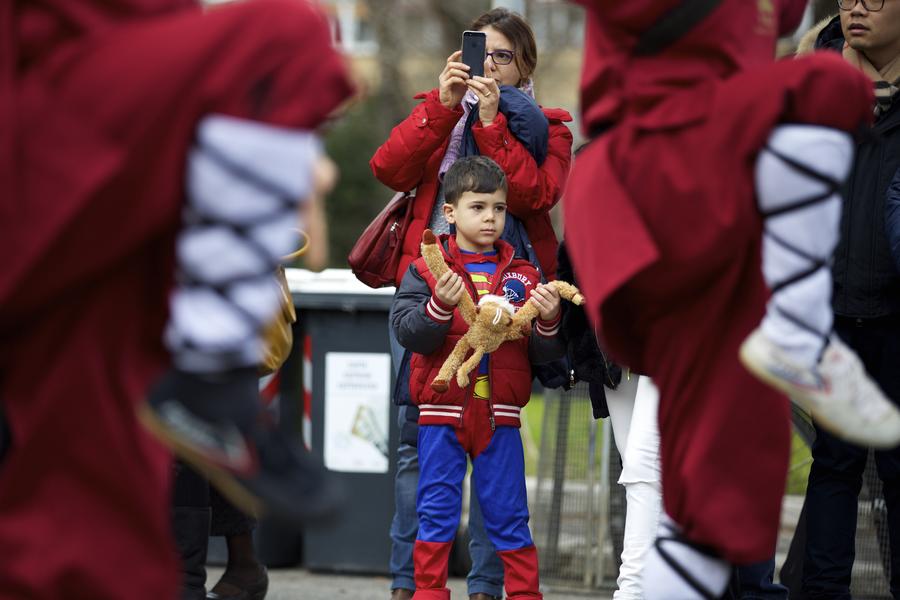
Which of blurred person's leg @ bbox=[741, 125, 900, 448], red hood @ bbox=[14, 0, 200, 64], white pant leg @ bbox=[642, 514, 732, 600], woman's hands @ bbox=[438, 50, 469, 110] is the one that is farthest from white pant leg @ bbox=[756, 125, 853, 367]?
woman's hands @ bbox=[438, 50, 469, 110]

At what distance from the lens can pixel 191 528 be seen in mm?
5438

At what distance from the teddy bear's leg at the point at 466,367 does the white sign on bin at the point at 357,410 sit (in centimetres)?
197

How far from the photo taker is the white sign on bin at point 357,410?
7.23 m

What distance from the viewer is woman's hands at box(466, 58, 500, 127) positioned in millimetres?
5520

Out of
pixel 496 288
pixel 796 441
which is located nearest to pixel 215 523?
→ pixel 496 288

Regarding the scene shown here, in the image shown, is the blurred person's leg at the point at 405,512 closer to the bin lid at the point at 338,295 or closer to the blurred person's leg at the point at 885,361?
the bin lid at the point at 338,295

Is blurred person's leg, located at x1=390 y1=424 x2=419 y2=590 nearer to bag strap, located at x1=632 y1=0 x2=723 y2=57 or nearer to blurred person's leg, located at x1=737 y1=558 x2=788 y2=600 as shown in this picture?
blurred person's leg, located at x1=737 y1=558 x2=788 y2=600

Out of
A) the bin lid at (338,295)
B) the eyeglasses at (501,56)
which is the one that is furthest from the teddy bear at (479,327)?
the bin lid at (338,295)

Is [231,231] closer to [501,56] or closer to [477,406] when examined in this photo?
[477,406]

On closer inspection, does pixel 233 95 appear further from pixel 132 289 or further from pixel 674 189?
pixel 674 189

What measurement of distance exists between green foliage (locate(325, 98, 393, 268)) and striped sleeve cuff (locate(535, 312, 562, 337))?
→ 22.8m

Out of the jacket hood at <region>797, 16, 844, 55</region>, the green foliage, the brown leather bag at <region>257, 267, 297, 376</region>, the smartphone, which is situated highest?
the green foliage

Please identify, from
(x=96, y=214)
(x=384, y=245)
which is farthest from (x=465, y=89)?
(x=96, y=214)

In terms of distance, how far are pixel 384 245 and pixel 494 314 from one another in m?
0.75
